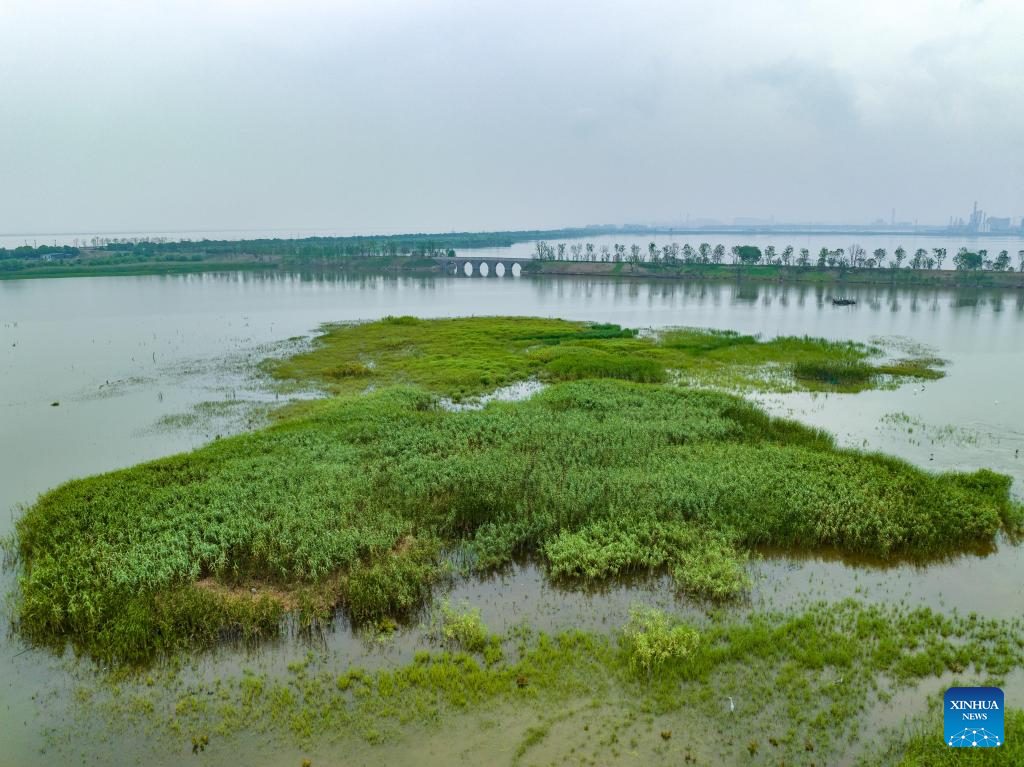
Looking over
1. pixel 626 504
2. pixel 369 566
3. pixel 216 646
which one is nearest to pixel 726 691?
pixel 626 504

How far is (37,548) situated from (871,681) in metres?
16.9

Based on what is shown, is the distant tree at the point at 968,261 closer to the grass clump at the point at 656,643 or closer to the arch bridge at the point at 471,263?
the arch bridge at the point at 471,263

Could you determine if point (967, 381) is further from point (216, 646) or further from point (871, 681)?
point (216, 646)

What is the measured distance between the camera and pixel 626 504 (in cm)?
1584

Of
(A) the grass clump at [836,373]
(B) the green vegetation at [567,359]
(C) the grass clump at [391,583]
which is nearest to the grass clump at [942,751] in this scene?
(C) the grass clump at [391,583]

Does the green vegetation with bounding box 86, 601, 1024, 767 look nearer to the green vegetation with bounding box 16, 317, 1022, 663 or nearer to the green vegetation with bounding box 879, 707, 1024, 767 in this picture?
the green vegetation with bounding box 879, 707, 1024, 767

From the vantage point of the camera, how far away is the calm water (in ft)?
39.8

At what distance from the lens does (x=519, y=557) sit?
14.3 m

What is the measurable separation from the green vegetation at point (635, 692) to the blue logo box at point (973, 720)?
183mm

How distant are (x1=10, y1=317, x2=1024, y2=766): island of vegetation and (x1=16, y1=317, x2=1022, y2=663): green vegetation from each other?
0.22ft

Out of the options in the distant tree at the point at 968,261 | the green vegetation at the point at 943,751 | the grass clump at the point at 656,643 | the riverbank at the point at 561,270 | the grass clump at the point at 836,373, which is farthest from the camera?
the riverbank at the point at 561,270

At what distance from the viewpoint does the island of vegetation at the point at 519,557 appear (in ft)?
31.6

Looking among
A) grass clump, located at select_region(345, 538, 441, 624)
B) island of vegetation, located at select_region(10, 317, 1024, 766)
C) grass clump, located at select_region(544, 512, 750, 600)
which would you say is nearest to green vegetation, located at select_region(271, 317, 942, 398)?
island of vegetation, located at select_region(10, 317, 1024, 766)

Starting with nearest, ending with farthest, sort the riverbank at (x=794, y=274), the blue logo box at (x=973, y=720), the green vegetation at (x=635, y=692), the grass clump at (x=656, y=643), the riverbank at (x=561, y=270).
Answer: the blue logo box at (x=973, y=720) < the green vegetation at (x=635, y=692) < the grass clump at (x=656, y=643) < the riverbank at (x=794, y=274) < the riverbank at (x=561, y=270)
